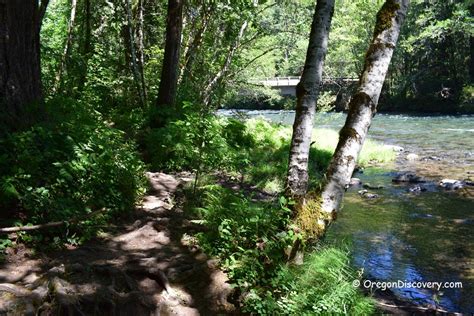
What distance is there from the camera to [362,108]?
441cm

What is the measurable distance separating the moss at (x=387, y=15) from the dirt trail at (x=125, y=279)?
3.00m

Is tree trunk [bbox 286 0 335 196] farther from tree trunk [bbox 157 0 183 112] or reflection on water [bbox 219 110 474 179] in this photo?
reflection on water [bbox 219 110 474 179]

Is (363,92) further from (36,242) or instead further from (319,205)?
(36,242)

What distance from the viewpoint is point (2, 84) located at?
18.2 feet

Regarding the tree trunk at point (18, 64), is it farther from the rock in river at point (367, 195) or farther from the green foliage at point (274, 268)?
the rock in river at point (367, 195)

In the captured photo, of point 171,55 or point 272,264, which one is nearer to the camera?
point 272,264

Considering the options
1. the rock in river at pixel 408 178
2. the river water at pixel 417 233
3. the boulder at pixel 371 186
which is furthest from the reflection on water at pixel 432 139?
the boulder at pixel 371 186

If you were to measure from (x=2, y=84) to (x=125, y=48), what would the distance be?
32.0ft

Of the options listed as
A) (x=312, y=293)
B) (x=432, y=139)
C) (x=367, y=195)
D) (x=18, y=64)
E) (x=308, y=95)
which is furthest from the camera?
(x=432, y=139)

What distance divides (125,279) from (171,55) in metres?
7.86

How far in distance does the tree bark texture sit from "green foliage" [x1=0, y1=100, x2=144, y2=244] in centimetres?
285

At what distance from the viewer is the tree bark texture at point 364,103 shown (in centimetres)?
426

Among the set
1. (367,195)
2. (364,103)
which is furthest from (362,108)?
(367,195)

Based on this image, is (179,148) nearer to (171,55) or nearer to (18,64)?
(171,55)
